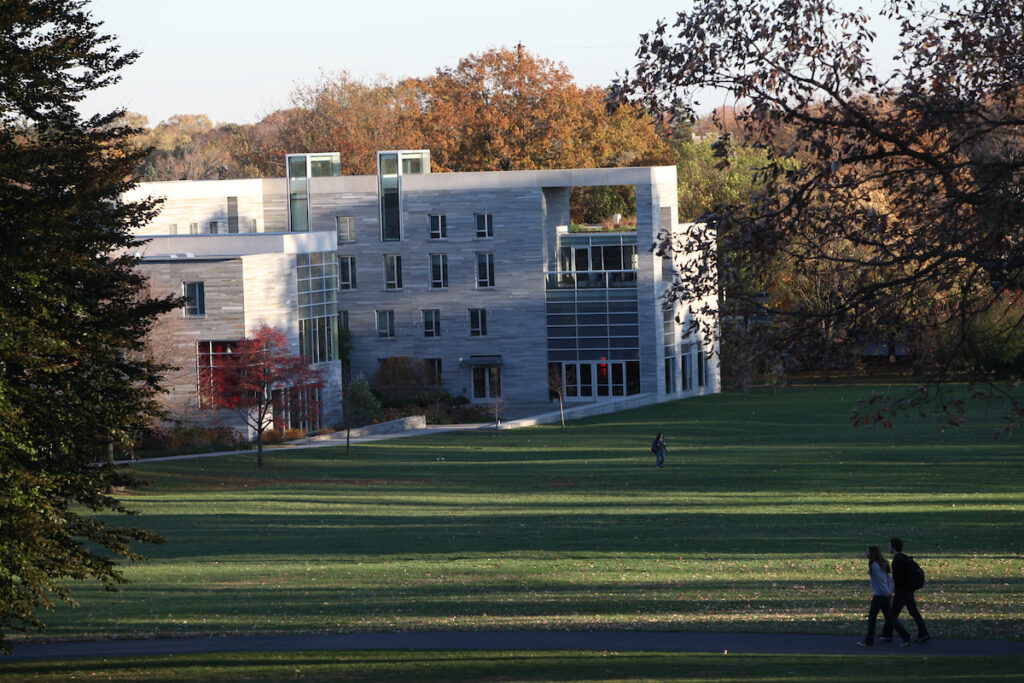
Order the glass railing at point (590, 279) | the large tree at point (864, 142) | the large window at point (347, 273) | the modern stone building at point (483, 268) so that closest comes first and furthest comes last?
the large tree at point (864, 142)
the glass railing at point (590, 279)
the modern stone building at point (483, 268)
the large window at point (347, 273)

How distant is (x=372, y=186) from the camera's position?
7512cm

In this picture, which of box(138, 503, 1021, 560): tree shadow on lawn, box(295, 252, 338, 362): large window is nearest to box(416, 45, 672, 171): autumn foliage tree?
box(295, 252, 338, 362): large window

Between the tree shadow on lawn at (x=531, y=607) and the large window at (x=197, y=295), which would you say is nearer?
the tree shadow on lawn at (x=531, y=607)

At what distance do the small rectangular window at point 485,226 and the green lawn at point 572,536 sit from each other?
2059 centimetres

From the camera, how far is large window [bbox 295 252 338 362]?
6225cm

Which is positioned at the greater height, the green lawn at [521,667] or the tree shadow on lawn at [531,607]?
the green lawn at [521,667]

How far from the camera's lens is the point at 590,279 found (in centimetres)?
7281

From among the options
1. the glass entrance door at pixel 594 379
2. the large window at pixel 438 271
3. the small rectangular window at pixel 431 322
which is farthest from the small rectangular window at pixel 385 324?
the glass entrance door at pixel 594 379

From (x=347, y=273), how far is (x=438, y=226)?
20.7ft

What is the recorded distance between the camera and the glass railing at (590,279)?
72125 millimetres

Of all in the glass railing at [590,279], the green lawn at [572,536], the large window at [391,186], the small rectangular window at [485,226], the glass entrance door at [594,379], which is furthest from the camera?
the large window at [391,186]

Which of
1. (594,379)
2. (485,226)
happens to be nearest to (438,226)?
(485,226)

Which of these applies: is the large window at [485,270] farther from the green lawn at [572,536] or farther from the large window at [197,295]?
the large window at [197,295]

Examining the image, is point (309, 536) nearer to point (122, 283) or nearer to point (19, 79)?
point (122, 283)
